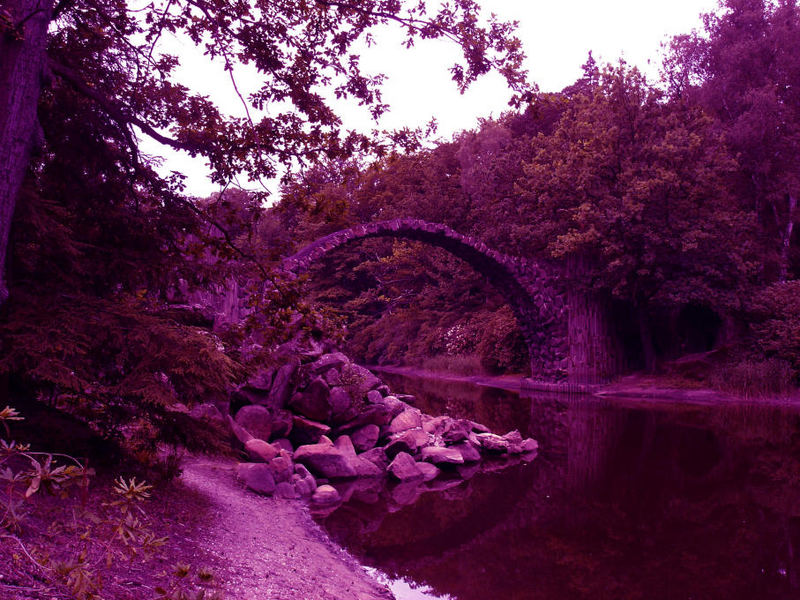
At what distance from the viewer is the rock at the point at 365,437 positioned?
949cm

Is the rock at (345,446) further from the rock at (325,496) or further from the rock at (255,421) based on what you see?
the rock at (325,496)

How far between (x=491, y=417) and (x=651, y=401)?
18.1 ft

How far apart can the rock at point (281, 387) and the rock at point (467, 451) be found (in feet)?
9.05

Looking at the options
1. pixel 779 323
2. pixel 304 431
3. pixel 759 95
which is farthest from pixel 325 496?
pixel 759 95

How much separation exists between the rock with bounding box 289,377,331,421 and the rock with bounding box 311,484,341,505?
2153 millimetres

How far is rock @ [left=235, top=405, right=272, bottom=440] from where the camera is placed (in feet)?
28.0

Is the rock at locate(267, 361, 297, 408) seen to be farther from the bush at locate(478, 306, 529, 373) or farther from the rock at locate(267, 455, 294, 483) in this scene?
the bush at locate(478, 306, 529, 373)

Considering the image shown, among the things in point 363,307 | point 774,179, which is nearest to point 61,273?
point 774,179

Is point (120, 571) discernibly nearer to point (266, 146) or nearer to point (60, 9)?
point (266, 146)

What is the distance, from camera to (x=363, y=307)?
37.6 m

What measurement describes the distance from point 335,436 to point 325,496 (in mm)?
2416

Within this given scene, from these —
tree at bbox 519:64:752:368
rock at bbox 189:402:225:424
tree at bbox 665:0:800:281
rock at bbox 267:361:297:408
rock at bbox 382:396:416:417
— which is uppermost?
tree at bbox 665:0:800:281

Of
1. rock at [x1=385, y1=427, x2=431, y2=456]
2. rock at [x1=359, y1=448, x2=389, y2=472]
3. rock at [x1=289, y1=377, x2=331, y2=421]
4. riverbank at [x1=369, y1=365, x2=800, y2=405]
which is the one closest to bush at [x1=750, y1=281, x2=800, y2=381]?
riverbank at [x1=369, y1=365, x2=800, y2=405]

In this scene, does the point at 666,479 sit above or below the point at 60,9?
below
